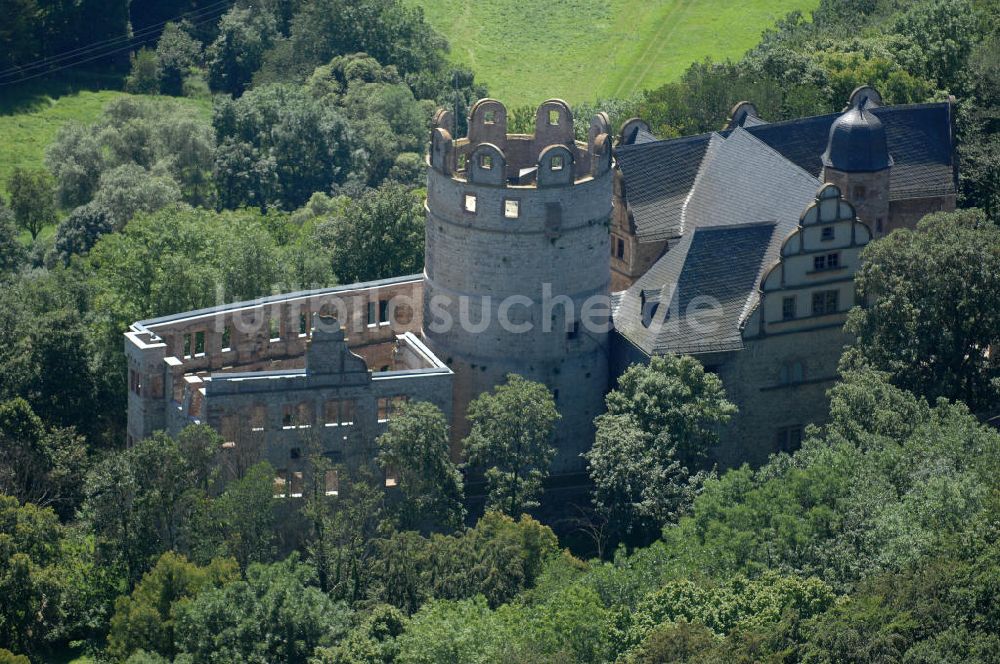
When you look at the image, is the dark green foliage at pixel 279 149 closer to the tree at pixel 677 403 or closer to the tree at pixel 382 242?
the tree at pixel 382 242

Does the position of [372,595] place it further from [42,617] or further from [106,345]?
[106,345]

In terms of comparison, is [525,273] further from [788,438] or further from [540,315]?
[788,438]

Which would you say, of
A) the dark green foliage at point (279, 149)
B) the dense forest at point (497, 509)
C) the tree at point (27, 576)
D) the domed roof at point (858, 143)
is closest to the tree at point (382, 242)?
the dense forest at point (497, 509)

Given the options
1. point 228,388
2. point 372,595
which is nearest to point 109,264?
point 228,388

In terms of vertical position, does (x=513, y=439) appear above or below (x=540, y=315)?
below

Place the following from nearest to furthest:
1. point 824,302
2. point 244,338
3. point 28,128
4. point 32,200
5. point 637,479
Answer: point 637,479 → point 244,338 → point 824,302 → point 32,200 → point 28,128

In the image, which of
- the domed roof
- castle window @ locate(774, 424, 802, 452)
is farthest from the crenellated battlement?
castle window @ locate(774, 424, 802, 452)

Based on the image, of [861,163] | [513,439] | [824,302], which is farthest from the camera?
[861,163]

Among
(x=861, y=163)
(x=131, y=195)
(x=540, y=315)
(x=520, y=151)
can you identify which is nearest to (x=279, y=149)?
(x=131, y=195)

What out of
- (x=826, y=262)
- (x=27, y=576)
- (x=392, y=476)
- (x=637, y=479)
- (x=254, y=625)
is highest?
(x=826, y=262)
